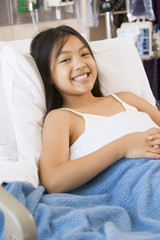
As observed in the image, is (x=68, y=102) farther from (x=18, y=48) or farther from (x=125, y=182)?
(x=125, y=182)

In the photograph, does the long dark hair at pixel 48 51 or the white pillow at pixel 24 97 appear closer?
the white pillow at pixel 24 97

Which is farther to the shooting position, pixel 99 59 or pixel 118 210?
pixel 99 59

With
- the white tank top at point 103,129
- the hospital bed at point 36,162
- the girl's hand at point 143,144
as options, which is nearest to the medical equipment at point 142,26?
the hospital bed at point 36,162

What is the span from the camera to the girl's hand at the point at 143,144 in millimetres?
1515

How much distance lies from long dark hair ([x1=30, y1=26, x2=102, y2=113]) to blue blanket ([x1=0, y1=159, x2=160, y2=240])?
1.59 ft

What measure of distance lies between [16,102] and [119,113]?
438 millimetres

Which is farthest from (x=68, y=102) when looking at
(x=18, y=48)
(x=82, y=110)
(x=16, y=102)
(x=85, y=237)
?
(x=85, y=237)

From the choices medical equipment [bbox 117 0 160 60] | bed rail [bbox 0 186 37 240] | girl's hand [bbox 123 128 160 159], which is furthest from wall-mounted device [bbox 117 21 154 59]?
bed rail [bbox 0 186 37 240]

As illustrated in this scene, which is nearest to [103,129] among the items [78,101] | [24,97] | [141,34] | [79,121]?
[79,121]

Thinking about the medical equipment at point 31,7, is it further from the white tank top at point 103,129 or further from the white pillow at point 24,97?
the white tank top at point 103,129

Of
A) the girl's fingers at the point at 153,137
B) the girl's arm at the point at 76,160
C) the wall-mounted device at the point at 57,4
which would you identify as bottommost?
the girl's arm at the point at 76,160

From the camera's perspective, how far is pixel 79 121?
1730 millimetres

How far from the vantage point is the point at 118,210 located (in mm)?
1271

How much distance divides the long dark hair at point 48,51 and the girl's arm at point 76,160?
0.29 metres
